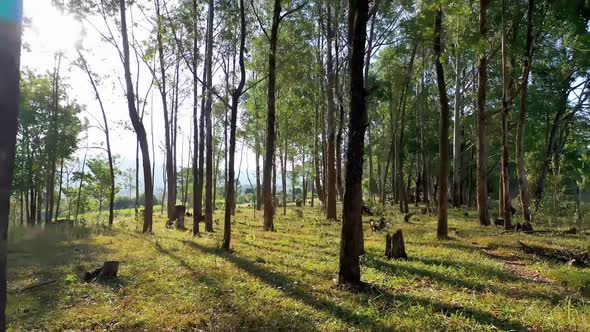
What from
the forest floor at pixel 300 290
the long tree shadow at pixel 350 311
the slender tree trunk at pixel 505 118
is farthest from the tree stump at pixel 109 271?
the slender tree trunk at pixel 505 118

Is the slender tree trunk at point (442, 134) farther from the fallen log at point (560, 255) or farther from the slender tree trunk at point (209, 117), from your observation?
the slender tree trunk at point (209, 117)

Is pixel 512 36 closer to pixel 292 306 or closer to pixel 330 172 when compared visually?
pixel 330 172

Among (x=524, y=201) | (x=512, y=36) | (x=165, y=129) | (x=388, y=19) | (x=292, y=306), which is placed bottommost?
(x=292, y=306)

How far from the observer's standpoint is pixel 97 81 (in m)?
21.9

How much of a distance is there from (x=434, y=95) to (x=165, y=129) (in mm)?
19454

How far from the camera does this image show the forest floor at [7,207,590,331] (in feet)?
16.7

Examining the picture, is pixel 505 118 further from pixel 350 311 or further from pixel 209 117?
pixel 350 311

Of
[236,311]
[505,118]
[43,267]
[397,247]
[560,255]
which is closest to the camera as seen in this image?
[236,311]

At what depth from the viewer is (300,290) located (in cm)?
654

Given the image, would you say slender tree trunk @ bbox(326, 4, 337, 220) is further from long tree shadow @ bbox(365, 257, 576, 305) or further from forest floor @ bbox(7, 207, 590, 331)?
long tree shadow @ bbox(365, 257, 576, 305)

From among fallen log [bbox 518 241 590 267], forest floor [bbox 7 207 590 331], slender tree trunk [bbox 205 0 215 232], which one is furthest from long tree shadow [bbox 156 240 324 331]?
fallen log [bbox 518 241 590 267]

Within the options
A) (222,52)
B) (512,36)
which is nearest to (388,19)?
(512,36)

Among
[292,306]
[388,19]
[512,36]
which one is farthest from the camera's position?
[388,19]

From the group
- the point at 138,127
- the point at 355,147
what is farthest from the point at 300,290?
the point at 138,127
